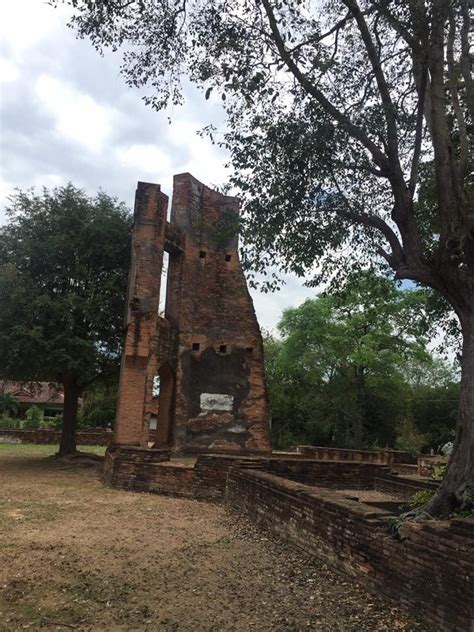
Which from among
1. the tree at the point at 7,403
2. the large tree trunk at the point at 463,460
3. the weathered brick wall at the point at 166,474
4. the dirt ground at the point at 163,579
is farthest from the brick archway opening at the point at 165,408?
the tree at the point at 7,403

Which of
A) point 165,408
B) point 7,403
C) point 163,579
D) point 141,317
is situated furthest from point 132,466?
point 7,403

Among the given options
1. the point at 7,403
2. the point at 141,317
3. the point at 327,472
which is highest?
the point at 141,317

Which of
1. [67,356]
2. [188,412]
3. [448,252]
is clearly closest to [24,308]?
[67,356]

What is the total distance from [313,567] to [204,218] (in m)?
14.2

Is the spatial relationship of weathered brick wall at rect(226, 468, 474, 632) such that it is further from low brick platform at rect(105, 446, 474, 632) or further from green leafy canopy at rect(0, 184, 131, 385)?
green leafy canopy at rect(0, 184, 131, 385)

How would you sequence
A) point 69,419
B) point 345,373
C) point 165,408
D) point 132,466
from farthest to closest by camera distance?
point 345,373 → point 69,419 → point 165,408 → point 132,466

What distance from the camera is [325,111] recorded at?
800 centimetres

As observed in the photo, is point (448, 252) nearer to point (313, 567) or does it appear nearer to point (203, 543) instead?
point (313, 567)

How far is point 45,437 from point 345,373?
55.2 feet

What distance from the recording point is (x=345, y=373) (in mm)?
31594

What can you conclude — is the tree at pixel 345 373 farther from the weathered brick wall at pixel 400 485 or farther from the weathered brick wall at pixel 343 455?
the weathered brick wall at pixel 400 485

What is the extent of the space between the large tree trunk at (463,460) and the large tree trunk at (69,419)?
14010mm

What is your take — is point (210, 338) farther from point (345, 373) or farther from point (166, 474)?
point (345, 373)

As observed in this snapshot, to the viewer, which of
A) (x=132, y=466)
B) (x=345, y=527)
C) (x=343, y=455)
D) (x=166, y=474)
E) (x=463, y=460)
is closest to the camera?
(x=345, y=527)
